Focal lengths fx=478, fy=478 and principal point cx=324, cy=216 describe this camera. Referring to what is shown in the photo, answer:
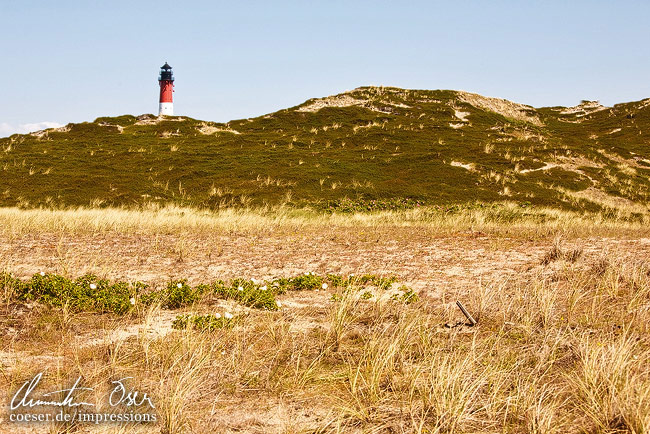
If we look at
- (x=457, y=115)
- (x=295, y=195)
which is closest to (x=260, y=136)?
(x=295, y=195)

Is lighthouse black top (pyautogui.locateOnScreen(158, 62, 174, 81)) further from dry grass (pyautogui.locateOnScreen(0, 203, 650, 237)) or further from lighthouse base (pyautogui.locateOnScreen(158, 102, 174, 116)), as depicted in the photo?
dry grass (pyautogui.locateOnScreen(0, 203, 650, 237))

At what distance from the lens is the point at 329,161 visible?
36938 mm

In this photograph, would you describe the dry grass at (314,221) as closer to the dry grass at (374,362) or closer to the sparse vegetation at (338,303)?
the sparse vegetation at (338,303)

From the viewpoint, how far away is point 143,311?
686 centimetres

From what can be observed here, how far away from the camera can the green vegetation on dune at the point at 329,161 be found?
29625 mm

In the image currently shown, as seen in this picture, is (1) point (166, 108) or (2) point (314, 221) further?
(1) point (166, 108)

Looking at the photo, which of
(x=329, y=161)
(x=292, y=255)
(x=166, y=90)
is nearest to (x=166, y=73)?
(x=166, y=90)

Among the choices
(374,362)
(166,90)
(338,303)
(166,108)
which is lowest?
(338,303)

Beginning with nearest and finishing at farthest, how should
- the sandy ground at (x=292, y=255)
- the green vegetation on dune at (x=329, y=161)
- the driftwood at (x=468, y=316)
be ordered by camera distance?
1. the driftwood at (x=468, y=316)
2. the sandy ground at (x=292, y=255)
3. the green vegetation on dune at (x=329, y=161)

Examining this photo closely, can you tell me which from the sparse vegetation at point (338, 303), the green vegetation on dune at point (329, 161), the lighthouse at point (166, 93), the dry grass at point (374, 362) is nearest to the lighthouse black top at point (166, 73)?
the lighthouse at point (166, 93)

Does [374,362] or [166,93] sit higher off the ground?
[166,93]

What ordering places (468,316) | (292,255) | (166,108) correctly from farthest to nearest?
(166,108), (292,255), (468,316)

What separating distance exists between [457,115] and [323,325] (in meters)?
55.7

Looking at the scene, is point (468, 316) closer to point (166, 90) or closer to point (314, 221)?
point (314, 221)
